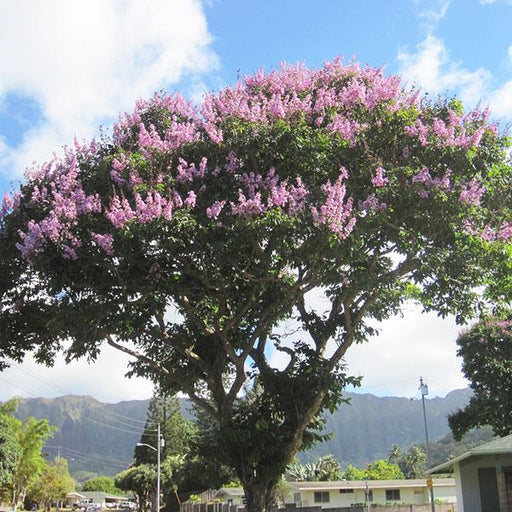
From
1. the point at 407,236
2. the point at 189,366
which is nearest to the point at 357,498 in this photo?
the point at 189,366

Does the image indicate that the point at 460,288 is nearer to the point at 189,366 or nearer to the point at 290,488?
the point at 189,366

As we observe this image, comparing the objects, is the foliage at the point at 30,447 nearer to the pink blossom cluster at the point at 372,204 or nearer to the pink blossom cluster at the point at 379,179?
the pink blossom cluster at the point at 372,204

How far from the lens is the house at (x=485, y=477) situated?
76.9 ft

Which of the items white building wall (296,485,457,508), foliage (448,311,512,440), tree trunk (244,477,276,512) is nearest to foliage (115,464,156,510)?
white building wall (296,485,457,508)

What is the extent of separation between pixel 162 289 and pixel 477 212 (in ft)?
21.4

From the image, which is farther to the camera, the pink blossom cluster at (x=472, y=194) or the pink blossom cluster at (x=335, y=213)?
the pink blossom cluster at (x=472, y=194)

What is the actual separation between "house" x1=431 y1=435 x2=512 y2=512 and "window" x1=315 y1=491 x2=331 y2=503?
2584cm

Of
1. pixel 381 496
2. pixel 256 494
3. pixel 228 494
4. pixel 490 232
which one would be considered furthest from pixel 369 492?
Answer: pixel 490 232

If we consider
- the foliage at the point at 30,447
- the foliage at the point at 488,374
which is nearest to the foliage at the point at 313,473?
the foliage at the point at 30,447

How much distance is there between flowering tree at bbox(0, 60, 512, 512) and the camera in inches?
475

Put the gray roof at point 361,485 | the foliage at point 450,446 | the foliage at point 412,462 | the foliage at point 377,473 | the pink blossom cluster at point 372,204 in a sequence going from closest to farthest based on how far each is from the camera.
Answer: the pink blossom cluster at point 372,204 < the gray roof at point 361,485 < the foliage at point 377,473 < the foliage at point 412,462 < the foliage at point 450,446

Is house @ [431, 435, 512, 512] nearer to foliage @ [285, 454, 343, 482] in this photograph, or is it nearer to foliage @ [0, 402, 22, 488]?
foliage @ [0, 402, 22, 488]

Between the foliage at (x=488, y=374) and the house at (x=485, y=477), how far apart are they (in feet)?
13.9

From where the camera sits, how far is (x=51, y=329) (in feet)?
51.1
